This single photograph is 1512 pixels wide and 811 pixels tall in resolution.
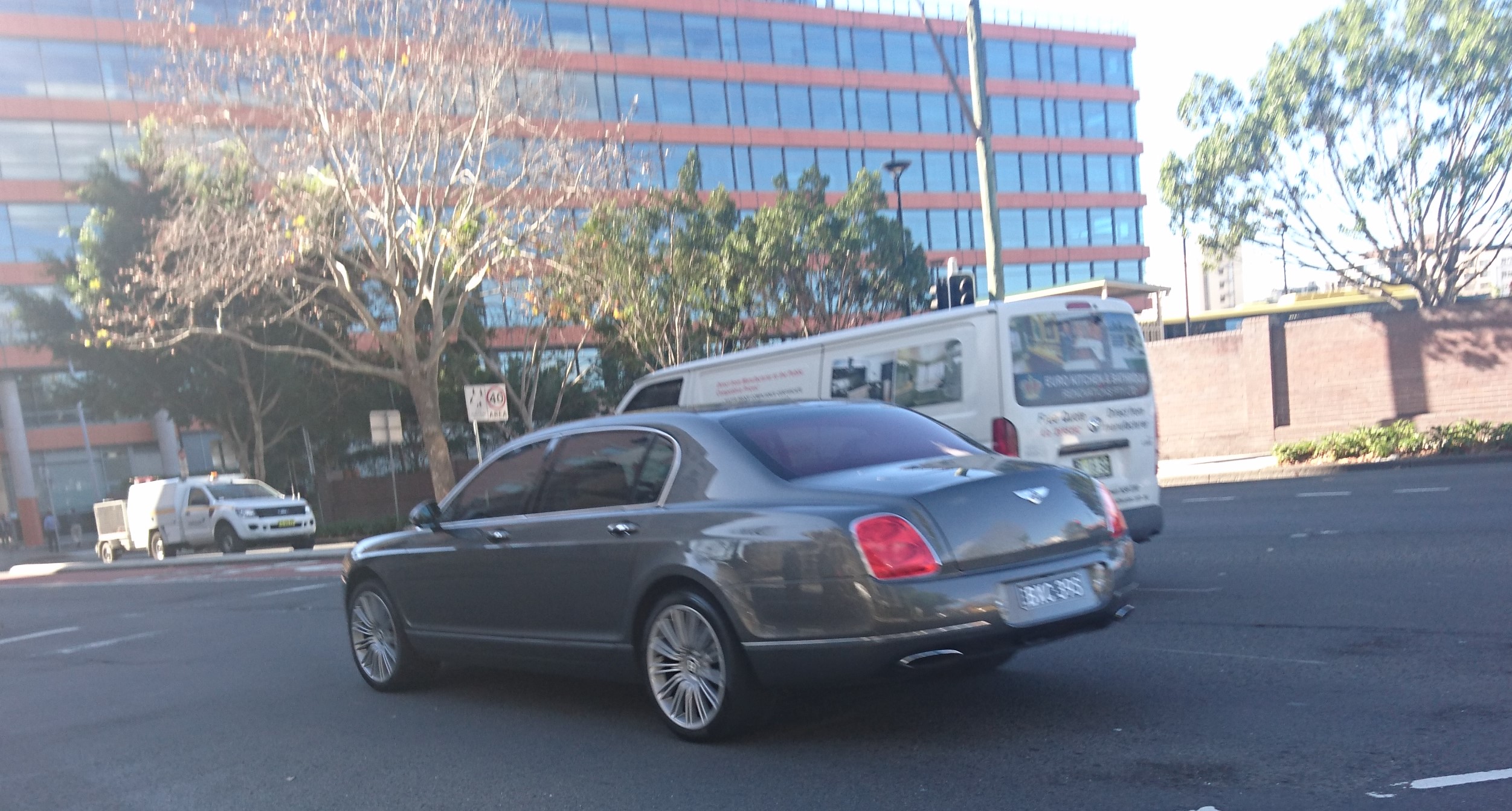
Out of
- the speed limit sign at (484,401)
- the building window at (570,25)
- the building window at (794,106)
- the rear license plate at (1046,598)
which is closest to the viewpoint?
the rear license plate at (1046,598)

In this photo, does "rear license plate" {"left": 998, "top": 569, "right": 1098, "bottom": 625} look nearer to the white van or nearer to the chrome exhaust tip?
the chrome exhaust tip

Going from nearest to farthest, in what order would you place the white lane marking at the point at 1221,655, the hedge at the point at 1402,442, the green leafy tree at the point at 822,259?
the white lane marking at the point at 1221,655
the hedge at the point at 1402,442
the green leafy tree at the point at 822,259

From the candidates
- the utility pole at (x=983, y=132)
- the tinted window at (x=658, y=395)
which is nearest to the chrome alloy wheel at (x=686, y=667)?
the tinted window at (x=658, y=395)

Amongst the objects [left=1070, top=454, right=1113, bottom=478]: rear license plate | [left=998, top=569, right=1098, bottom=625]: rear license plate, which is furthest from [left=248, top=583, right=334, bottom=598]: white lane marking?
[left=998, top=569, right=1098, bottom=625]: rear license plate

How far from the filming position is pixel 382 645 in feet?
24.8

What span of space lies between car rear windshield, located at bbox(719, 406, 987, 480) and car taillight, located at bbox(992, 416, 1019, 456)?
2.54m

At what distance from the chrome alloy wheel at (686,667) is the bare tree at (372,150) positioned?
19044 millimetres

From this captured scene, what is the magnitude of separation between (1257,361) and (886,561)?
22.2 metres

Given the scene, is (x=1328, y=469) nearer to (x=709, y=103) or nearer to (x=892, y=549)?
(x=892, y=549)

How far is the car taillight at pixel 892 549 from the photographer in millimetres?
4910

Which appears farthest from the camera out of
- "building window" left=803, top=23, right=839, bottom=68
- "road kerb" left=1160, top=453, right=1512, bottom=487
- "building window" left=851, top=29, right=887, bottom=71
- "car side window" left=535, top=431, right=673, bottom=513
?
"building window" left=851, top=29, right=887, bottom=71

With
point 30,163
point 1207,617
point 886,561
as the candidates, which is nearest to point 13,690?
point 886,561

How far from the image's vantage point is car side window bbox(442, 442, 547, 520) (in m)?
6.58

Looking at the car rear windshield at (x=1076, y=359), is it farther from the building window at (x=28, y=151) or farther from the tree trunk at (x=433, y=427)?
the building window at (x=28, y=151)
